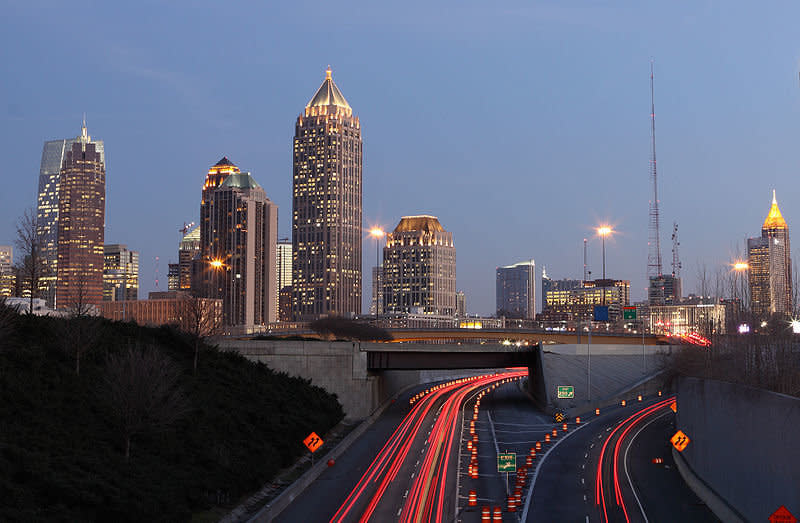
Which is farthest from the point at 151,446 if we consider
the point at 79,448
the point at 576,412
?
the point at 576,412

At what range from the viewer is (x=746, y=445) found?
125 ft

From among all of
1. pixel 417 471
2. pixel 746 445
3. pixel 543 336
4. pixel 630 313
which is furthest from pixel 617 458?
pixel 543 336

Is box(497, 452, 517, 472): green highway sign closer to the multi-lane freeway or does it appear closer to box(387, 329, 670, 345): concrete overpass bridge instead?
the multi-lane freeway

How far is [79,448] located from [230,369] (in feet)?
113

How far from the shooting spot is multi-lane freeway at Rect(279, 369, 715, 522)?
44.2 m

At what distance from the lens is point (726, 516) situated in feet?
136

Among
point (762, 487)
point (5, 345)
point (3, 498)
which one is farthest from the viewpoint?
point (5, 345)

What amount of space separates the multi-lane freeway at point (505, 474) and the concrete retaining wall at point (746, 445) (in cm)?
272

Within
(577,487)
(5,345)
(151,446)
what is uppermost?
(5,345)

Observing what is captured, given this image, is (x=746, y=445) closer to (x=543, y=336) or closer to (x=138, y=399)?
(x=138, y=399)

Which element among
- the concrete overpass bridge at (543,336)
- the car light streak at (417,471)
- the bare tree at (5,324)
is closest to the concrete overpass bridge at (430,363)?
the car light streak at (417,471)

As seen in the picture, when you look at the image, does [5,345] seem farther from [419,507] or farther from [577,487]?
[577,487]

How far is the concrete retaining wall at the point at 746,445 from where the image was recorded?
31.5 metres

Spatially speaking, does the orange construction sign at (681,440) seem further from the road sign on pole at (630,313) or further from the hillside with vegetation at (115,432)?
the road sign on pole at (630,313)
